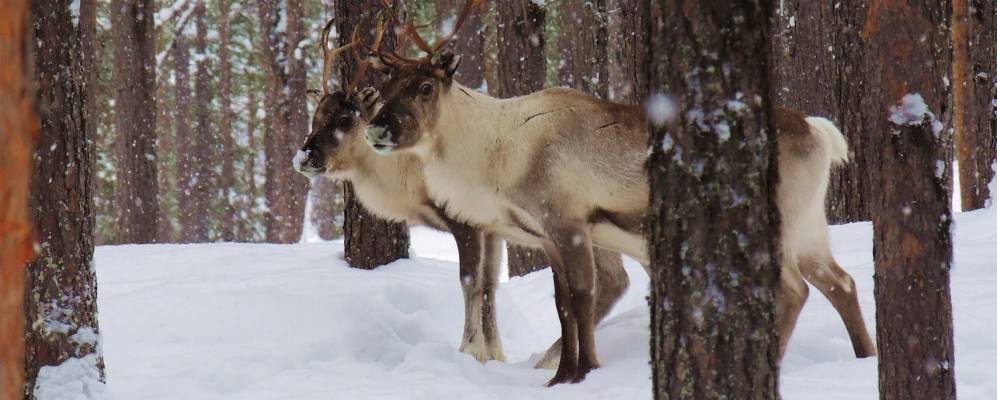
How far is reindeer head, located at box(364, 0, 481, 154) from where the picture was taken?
253 inches

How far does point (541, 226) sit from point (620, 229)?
459 mm

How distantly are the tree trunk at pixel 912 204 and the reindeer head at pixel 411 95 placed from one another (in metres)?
2.98

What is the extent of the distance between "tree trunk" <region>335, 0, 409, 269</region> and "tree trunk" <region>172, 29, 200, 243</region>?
16094mm

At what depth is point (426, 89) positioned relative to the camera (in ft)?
21.8

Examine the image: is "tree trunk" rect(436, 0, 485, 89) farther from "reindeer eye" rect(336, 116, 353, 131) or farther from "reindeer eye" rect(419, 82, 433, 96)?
"reindeer eye" rect(419, 82, 433, 96)

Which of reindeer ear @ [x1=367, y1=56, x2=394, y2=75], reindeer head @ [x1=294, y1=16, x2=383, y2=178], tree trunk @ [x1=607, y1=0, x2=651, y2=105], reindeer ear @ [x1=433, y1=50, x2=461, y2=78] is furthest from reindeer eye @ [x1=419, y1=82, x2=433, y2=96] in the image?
tree trunk @ [x1=607, y1=0, x2=651, y2=105]

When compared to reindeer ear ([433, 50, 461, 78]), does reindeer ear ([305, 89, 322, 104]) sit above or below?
below

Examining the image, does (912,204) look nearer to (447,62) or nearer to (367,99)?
(447,62)

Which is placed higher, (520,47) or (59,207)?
(520,47)

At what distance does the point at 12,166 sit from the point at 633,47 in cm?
986

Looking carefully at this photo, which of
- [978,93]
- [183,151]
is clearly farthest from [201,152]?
[978,93]

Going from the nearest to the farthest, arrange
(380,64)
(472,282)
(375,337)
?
(380,64) < (375,337) < (472,282)

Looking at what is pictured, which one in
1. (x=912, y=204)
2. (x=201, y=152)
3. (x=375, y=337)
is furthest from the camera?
(x=201, y=152)

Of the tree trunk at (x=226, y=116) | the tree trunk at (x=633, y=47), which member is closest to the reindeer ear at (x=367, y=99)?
the tree trunk at (x=633, y=47)
